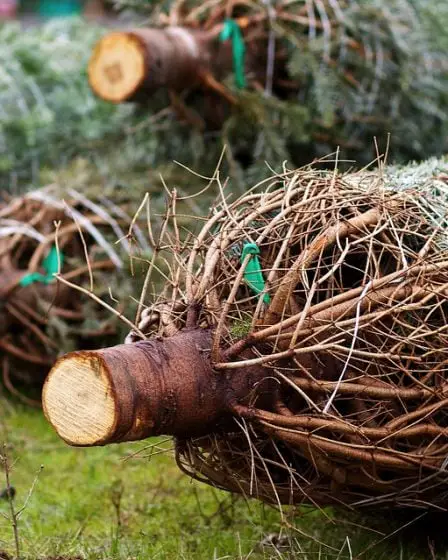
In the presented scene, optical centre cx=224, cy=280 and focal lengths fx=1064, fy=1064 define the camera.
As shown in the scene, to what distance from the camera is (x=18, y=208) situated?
4176 millimetres

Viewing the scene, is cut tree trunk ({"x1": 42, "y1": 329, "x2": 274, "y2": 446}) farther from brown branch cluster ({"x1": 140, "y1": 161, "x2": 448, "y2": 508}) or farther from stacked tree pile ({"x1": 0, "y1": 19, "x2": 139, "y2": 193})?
stacked tree pile ({"x1": 0, "y1": 19, "x2": 139, "y2": 193})

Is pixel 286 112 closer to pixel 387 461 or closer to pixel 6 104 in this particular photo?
pixel 6 104

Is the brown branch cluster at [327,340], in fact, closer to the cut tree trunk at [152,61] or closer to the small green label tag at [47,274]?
the small green label tag at [47,274]

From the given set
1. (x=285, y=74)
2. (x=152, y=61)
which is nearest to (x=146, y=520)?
(x=152, y=61)

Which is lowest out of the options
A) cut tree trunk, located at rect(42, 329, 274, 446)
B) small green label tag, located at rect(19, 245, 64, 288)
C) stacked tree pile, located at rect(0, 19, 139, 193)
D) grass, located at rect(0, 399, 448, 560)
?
grass, located at rect(0, 399, 448, 560)

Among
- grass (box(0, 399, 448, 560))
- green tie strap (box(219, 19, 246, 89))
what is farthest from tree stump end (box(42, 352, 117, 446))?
green tie strap (box(219, 19, 246, 89))

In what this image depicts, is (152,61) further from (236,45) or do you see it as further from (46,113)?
(46,113)

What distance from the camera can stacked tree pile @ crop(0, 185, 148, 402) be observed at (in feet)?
12.8

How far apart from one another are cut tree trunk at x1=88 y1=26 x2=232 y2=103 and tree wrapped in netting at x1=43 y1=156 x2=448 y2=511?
5.63 feet

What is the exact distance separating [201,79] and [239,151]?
387 mm

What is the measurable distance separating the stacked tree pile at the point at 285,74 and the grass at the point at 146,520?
135 cm

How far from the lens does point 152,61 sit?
4.11 metres

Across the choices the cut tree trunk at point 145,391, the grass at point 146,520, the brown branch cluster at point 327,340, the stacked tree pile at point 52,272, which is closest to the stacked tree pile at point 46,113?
the stacked tree pile at point 52,272

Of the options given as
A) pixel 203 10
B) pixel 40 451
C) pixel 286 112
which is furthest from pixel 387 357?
pixel 203 10
